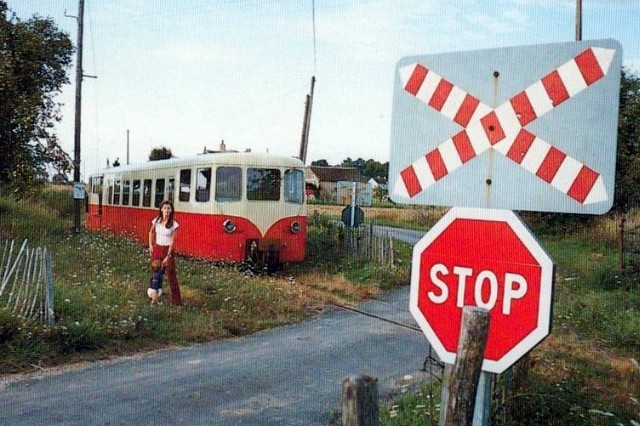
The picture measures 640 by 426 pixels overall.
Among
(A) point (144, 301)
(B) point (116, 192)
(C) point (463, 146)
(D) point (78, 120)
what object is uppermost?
(D) point (78, 120)

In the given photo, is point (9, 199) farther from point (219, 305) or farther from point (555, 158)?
point (555, 158)

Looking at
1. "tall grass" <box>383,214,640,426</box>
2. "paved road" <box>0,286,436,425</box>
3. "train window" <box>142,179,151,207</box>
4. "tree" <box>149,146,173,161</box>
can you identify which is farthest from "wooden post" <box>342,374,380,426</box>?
"tree" <box>149,146,173,161</box>

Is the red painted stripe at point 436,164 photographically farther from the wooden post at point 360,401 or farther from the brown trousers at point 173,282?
the brown trousers at point 173,282

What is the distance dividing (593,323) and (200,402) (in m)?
6.23

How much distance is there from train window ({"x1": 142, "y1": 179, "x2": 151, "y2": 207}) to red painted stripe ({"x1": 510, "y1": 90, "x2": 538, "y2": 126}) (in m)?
16.3

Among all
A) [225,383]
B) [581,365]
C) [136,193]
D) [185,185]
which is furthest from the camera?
[136,193]

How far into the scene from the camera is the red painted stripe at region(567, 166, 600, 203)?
2816mm

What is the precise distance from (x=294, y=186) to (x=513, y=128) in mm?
12716

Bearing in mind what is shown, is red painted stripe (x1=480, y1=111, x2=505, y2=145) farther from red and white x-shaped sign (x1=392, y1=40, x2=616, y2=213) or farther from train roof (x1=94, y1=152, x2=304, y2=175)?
train roof (x1=94, y1=152, x2=304, y2=175)

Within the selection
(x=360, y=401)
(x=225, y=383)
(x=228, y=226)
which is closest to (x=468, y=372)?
(x=360, y=401)

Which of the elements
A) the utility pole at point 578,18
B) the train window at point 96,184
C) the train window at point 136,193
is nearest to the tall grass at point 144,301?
the train window at point 136,193

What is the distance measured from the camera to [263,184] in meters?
15.3

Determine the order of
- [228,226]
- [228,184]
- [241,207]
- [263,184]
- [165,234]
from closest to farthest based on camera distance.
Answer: [165,234] → [228,226] → [241,207] → [228,184] → [263,184]

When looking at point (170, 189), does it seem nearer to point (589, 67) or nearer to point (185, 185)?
point (185, 185)
